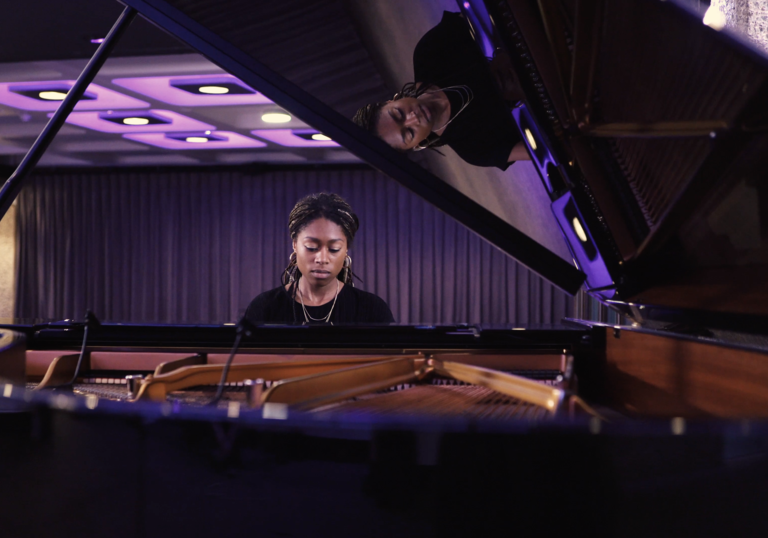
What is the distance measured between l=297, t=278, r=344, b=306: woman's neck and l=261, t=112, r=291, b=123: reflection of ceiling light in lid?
111 inches

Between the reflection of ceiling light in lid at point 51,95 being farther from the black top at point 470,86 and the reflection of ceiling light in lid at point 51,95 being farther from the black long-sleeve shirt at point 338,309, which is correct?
the black top at point 470,86

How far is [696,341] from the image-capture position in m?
1.33

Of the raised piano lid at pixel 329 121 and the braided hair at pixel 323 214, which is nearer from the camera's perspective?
the raised piano lid at pixel 329 121

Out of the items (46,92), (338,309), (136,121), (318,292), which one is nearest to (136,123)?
(136,121)

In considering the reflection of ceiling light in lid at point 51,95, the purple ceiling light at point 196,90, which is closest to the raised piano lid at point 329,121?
the purple ceiling light at point 196,90

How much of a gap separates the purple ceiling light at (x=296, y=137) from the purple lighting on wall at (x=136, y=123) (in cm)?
54

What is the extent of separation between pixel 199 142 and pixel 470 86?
5345 millimetres

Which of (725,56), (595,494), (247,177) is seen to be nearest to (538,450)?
(595,494)

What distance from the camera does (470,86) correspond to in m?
1.90

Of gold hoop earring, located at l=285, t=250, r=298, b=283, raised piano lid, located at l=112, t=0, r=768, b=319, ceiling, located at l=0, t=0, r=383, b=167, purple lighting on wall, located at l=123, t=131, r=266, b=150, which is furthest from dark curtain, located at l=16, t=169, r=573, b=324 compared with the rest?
raised piano lid, located at l=112, t=0, r=768, b=319

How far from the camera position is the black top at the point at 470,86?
182 centimetres

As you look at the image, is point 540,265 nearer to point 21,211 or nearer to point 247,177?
point 247,177

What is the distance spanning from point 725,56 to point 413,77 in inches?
39.3

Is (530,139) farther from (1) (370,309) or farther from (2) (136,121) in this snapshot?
(2) (136,121)
